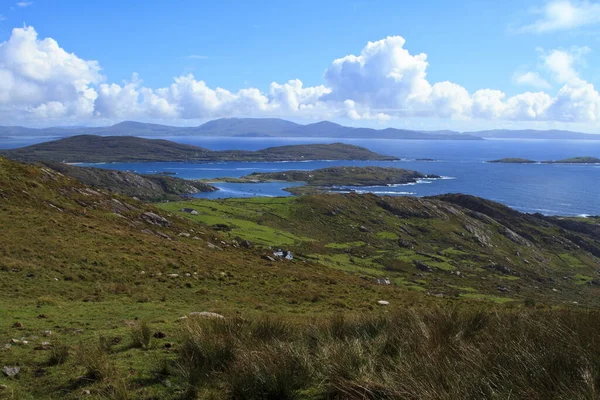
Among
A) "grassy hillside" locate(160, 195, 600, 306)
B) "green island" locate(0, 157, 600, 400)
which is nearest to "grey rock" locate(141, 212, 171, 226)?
"green island" locate(0, 157, 600, 400)

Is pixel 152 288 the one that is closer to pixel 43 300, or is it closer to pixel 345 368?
pixel 43 300

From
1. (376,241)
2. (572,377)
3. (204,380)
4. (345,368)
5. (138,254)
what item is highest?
(572,377)

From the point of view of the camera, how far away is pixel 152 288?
1933 cm

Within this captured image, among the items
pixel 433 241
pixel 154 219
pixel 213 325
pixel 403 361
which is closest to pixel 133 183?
pixel 433 241

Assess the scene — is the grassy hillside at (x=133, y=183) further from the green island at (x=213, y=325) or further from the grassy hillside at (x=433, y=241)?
the green island at (x=213, y=325)

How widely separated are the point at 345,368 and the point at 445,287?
52854 mm

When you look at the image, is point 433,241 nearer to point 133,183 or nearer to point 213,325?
point 213,325

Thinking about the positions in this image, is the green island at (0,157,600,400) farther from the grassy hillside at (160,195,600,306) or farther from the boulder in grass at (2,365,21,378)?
the grassy hillside at (160,195,600,306)

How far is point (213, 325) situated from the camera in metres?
8.39

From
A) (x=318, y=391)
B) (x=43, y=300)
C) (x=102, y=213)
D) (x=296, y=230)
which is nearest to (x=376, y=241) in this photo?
(x=296, y=230)

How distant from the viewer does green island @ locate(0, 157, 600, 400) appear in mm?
5684

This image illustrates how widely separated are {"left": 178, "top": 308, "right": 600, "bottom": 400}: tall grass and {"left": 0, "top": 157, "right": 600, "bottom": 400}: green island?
0.10 feet

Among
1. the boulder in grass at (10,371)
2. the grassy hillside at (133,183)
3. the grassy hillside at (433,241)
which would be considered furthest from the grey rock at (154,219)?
the grassy hillside at (133,183)

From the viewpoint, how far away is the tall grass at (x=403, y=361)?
16.1 feet
